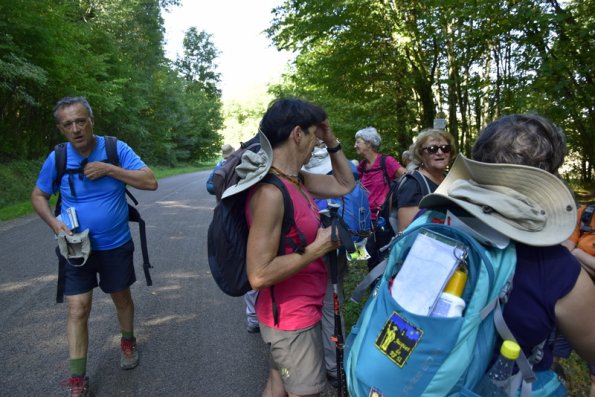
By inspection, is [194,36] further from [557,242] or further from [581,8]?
[557,242]

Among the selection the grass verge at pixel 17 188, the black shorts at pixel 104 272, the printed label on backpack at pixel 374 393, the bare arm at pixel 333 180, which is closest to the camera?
the printed label on backpack at pixel 374 393

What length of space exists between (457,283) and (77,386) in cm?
282

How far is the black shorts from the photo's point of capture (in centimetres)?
292

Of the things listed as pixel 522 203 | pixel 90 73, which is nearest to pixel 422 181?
pixel 522 203

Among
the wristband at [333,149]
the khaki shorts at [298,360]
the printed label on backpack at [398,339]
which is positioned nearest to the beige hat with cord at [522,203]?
the printed label on backpack at [398,339]

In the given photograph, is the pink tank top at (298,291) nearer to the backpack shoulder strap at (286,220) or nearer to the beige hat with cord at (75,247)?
the backpack shoulder strap at (286,220)

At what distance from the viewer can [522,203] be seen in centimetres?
120

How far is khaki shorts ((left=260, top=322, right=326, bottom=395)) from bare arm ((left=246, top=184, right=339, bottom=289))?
342 millimetres

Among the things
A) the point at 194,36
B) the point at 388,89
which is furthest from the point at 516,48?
the point at 194,36

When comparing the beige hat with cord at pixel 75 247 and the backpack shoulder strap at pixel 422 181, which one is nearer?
the beige hat with cord at pixel 75 247

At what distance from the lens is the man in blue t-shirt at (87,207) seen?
9.50 ft

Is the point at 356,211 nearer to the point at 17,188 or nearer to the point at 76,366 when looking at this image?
the point at 76,366

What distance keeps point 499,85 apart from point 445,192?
6.52 m

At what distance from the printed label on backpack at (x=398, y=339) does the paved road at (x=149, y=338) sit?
208 centimetres
